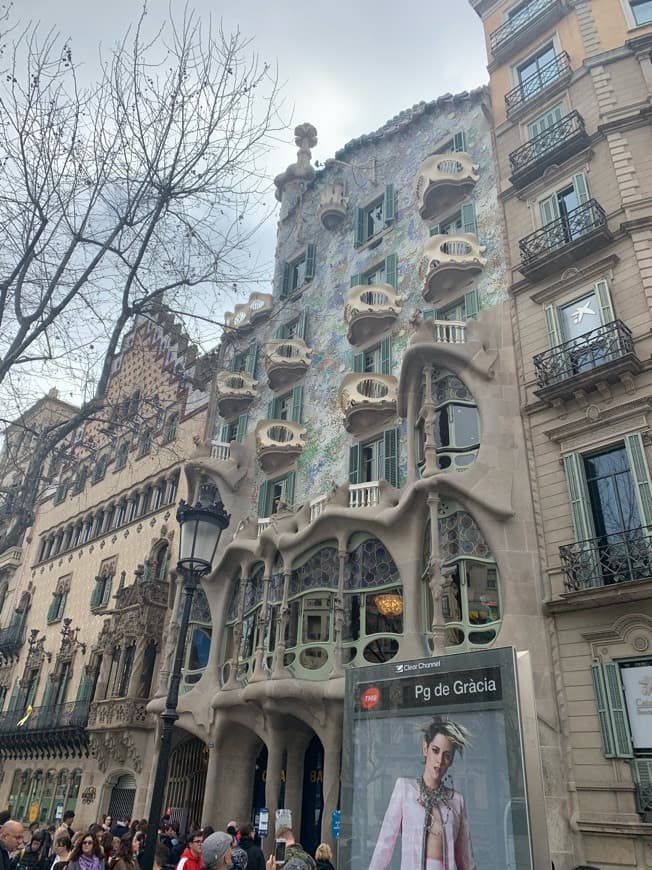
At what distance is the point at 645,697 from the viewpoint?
36.4 ft

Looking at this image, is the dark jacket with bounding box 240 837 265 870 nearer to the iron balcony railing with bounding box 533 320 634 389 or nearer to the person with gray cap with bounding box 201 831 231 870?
the person with gray cap with bounding box 201 831 231 870

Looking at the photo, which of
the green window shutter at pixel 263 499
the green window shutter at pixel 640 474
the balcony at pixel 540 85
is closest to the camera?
the green window shutter at pixel 640 474

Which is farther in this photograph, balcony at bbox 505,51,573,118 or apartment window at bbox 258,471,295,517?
apartment window at bbox 258,471,295,517

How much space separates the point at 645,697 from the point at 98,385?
10286mm

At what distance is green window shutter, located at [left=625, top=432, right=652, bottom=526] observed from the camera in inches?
471

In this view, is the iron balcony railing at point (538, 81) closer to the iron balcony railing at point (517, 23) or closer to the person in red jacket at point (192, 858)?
the iron balcony railing at point (517, 23)

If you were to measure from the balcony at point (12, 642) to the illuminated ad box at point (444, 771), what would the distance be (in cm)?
3177

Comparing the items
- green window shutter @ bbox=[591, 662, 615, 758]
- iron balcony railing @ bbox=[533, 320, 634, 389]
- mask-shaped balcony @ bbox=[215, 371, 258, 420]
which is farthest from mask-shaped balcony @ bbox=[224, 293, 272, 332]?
green window shutter @ bbox=[591, 662, 615, 758]

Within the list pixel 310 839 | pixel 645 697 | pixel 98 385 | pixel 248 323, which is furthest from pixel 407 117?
pixel 310 839

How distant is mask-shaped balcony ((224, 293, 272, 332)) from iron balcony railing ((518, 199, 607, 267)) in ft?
41.3

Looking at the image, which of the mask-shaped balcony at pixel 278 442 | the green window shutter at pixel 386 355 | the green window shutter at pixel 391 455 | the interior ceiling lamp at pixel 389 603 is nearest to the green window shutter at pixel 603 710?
the interior ceiling lamp at pixel 389 603

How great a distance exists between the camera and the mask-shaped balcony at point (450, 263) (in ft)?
59.4

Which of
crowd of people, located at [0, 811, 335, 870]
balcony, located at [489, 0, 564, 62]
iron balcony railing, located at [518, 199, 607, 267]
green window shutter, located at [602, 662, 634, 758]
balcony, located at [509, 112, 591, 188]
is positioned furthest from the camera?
balcony, located at [489, 0, 564, 62]

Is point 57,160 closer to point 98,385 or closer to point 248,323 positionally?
point 98,385
